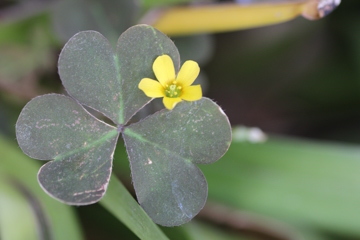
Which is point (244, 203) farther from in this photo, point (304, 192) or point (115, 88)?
point (115, 88)

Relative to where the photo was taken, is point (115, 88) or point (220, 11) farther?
point (220, 11)

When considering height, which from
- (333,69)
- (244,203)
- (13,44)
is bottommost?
(13,44)

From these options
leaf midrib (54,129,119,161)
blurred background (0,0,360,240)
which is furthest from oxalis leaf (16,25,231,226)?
blurred background (0,0,360,240)

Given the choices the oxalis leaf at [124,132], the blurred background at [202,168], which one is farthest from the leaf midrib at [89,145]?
the blurred background at [202,168]

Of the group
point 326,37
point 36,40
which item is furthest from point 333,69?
point 36,40

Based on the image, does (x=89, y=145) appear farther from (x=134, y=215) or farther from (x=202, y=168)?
(x=202, y=168)

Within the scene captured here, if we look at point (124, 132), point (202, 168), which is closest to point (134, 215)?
point (124, 132)
